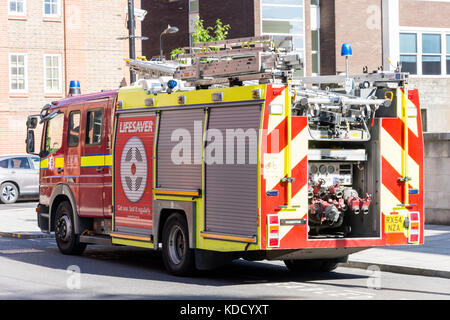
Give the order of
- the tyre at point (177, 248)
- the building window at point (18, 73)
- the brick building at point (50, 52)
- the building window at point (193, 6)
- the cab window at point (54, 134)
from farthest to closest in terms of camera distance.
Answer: the building window at point (193, 6) → the building window at point (18, 73) → the brick building at point (50, 52) → the cab window at point (54, 134) → the tyre at point (177, 248)

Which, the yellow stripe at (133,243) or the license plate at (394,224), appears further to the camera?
the yellow stripe at (133,243)

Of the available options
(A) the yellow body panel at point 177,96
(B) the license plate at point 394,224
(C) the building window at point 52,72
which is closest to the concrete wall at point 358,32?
(C) the building window at point 52,72

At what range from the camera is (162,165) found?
12.6 m

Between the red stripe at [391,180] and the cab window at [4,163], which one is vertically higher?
the cab window at [4,163]

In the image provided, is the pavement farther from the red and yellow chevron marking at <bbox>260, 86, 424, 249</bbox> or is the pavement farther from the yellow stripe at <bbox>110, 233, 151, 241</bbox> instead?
the yellow stripe at <bbox>110, 233, 151, 241</bbox>

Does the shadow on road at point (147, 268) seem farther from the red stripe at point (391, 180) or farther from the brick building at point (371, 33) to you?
the brick building at point (371, 33)

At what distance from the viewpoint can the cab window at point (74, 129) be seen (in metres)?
15.0

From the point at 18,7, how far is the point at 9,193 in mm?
11545

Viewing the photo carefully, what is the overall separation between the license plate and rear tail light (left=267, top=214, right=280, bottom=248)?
1719 millimetres

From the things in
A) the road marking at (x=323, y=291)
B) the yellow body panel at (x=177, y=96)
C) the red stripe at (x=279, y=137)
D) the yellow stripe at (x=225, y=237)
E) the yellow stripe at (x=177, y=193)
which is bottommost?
the road marking at (x=323, y=291)

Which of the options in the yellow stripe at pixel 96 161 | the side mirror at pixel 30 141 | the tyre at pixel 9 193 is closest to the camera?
the yellow stripe at pixel 96 161

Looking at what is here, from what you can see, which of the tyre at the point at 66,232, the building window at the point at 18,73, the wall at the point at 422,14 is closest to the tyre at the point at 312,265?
the tyre at the point at 66,232

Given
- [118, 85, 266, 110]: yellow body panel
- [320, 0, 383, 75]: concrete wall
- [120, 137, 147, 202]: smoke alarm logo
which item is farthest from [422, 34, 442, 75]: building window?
[120, 137, 147, 202]: smoke alarm logo

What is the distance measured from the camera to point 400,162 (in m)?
11.9
